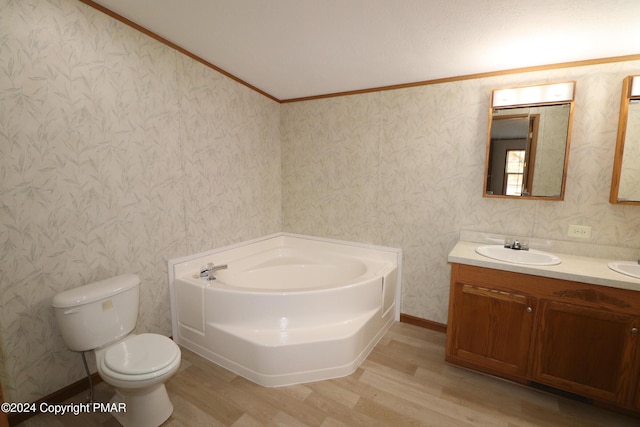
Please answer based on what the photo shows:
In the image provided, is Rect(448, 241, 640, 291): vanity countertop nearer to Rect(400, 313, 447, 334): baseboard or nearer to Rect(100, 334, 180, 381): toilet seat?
Rect(400, 313, 447, 334): baseboard

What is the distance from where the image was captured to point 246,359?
6.52 ft

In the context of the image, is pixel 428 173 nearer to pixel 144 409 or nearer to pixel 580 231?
pixel 580 231

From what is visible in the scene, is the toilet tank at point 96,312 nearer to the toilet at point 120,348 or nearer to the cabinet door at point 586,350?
the toilet at point 120,348

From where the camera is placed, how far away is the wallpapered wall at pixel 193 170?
1.58m

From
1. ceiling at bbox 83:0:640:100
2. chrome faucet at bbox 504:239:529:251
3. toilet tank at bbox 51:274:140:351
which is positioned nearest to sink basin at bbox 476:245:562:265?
chrome faucet at bbox 504:239:529:251

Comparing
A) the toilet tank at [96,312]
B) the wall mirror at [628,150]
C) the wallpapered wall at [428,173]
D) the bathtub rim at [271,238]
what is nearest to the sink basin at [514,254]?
the wallpapered wall at [428,173]

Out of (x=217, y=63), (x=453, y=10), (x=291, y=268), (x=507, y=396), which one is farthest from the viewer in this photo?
(x=291, y=268)

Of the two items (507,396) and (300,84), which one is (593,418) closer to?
(507,396)

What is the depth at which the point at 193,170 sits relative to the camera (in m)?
2.41

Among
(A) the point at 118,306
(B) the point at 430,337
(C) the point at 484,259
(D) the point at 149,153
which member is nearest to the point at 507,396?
(B) the point at 430,337

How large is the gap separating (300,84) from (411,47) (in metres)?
1.16

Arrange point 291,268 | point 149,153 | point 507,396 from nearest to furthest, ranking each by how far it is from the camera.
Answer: point 507,396, point 149,153, point 291,268

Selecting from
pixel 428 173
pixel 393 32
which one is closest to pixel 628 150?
pixel 428 173

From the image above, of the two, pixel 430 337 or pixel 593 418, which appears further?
pixel 430 337
